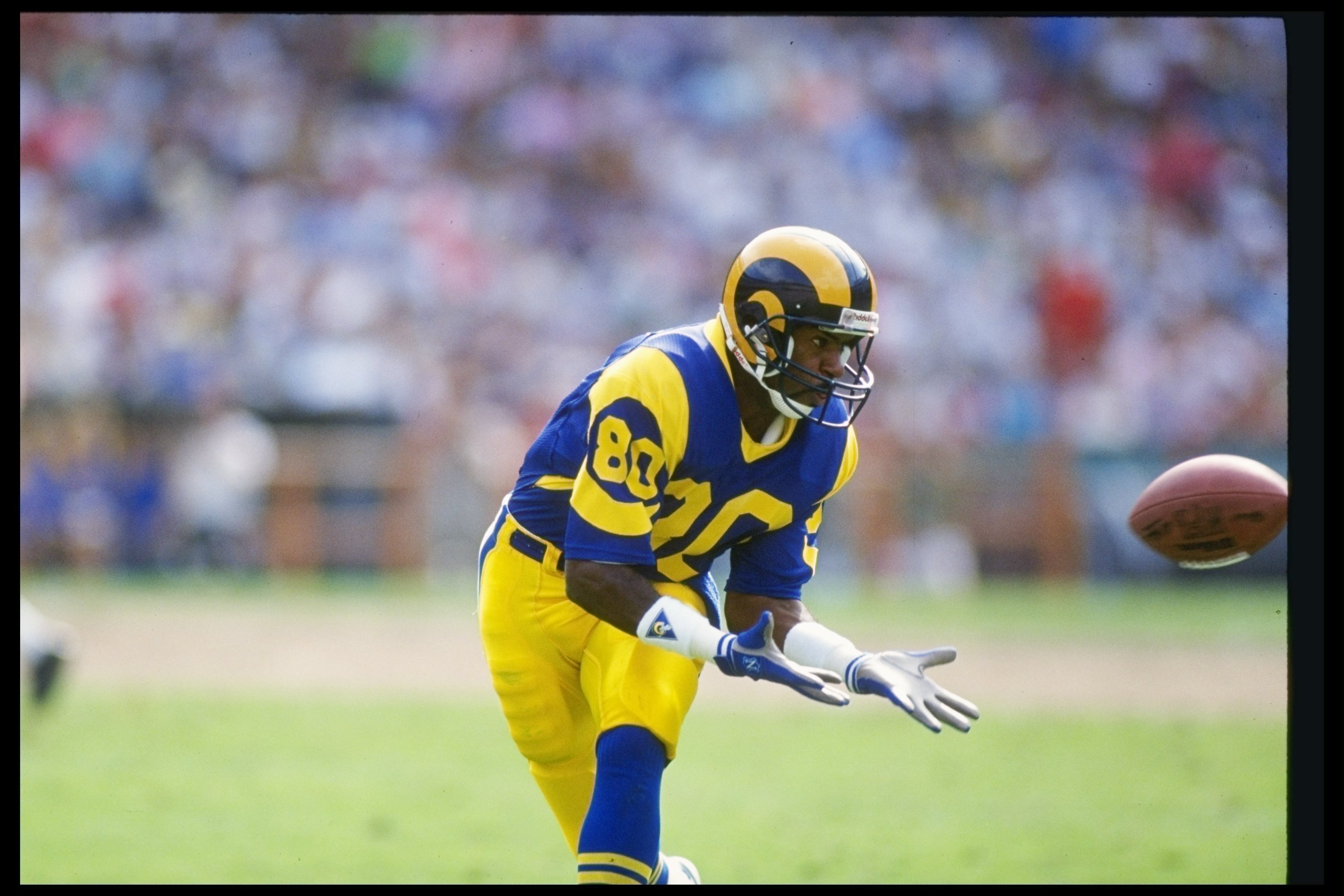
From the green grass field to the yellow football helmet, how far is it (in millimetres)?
2251

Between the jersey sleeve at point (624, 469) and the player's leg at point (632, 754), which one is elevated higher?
the jersey sleeve at point (624, 469)

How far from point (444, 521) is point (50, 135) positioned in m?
6.28

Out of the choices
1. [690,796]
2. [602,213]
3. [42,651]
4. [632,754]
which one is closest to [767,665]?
[632,754]

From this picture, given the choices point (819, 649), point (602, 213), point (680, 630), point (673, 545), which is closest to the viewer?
point (680, 630)

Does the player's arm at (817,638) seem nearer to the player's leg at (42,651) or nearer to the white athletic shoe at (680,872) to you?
the white athletic shoe at (680,872)

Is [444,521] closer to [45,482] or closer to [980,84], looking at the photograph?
[45,482]

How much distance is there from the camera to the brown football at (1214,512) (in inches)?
196

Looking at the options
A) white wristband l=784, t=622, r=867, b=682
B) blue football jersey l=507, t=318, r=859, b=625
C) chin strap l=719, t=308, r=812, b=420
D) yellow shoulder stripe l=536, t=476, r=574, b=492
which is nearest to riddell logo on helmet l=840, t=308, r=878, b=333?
chin strap l=719, t=308, r=812, b=420

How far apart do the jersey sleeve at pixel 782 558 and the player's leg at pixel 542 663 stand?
1.54ft

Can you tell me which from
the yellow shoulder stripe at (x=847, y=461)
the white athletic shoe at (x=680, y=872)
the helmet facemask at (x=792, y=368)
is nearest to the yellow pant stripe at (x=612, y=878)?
the white athletic shoe at (x=680, y=872)

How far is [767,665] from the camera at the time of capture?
3756mm

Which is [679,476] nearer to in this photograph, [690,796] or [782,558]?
[782,558]

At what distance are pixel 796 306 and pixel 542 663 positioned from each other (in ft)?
4.07

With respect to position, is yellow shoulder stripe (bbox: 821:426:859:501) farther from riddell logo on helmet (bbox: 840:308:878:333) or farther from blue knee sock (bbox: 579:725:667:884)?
blue knee sock (bbox: 579:725:667:884)
